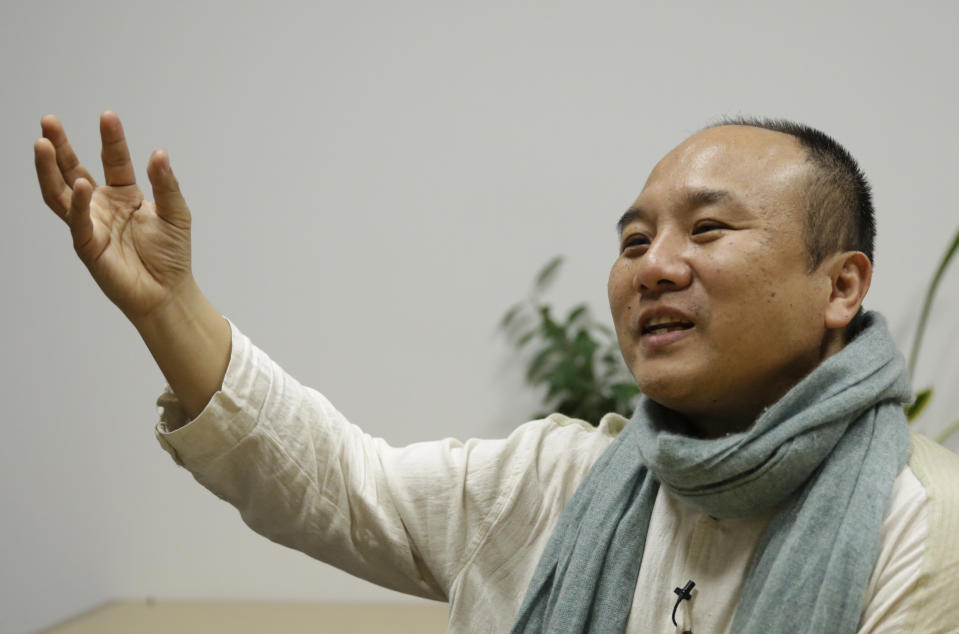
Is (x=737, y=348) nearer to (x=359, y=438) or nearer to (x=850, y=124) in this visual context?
(x=359, y=438)

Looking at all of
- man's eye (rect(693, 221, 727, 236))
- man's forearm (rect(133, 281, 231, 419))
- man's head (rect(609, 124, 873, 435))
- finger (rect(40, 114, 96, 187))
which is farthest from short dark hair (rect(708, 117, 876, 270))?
finger (rect(40, 114, 96, 187))

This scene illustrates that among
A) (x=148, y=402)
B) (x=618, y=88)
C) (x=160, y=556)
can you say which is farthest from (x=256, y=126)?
(x=160, y=556)

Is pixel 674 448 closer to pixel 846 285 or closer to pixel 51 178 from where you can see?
pixel 846 285

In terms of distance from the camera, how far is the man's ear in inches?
40.4

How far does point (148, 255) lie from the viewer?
3.18 feet

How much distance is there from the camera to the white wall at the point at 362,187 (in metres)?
2.37

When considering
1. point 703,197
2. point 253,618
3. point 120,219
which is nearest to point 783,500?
point 703,197

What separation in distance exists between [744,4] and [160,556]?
7.76 feet

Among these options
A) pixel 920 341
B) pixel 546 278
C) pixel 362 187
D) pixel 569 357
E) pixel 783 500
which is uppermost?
pixel 362 187

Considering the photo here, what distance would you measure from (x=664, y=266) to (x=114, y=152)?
0.64 m

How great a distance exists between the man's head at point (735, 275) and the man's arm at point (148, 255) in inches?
20.0

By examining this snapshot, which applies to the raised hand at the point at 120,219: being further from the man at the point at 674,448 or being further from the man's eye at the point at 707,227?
the man's eye at the point at 707,227

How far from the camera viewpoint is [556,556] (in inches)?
42.3

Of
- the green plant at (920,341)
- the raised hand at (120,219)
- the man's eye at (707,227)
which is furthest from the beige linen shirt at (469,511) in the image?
the green plant at (920,341)
